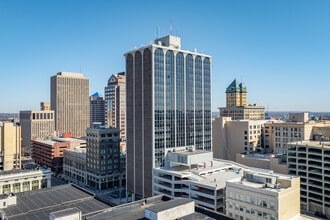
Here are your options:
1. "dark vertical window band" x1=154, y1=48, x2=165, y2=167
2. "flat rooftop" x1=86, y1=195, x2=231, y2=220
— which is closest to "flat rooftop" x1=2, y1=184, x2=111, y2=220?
"flat rooftop" x1=86, y1=195, x2=231, y2=220

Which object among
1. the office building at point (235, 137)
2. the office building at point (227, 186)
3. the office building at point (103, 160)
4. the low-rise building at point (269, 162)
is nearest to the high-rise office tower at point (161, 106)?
the office building at point (227, 186)

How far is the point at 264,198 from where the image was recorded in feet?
229

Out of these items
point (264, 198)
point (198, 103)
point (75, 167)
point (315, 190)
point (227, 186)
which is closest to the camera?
point (264, 198)

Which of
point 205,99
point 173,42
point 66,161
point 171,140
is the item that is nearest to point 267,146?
point 205,99

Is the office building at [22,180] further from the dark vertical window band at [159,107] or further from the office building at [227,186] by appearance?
the office building at [227,186]

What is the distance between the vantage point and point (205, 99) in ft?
438

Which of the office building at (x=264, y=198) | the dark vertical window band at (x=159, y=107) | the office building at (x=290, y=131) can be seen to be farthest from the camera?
the office building at (x=290, y=131)

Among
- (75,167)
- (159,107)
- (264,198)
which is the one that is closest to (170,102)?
(159,107)

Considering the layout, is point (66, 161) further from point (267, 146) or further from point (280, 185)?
point (280, 185)

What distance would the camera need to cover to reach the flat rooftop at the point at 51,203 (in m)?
64.8

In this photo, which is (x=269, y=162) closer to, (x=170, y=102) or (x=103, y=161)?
(x=170, y=102)

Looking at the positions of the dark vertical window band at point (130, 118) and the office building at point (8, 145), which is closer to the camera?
the dark vertical window band at point (130, 118)

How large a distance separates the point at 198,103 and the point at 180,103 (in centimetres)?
1090

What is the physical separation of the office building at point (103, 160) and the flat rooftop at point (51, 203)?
57008 millimetres
